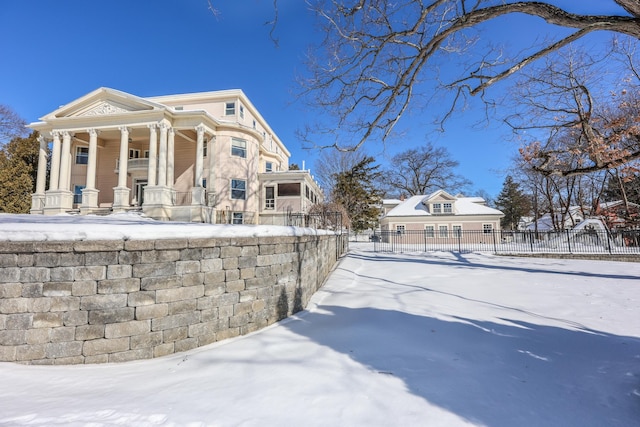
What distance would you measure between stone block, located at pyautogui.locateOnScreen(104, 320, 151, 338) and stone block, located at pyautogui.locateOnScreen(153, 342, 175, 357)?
0.26 meters

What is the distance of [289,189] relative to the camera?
20141mm

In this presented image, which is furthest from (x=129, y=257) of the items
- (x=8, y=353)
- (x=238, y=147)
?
(x=238, y=147)

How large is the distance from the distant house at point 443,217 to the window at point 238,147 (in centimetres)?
1542

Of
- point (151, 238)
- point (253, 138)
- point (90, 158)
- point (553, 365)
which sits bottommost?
point (553, 365)

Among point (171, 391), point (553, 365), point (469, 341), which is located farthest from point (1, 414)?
point (553, 365)

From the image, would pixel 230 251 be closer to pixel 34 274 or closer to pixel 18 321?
pixel 34 274

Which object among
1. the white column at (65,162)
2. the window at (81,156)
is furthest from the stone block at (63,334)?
the window at (81,156)

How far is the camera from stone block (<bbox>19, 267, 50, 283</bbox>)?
306 centimetres

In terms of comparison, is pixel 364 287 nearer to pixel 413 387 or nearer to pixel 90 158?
pixel 413 387

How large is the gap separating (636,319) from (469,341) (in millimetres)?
3640

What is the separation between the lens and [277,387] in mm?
2811

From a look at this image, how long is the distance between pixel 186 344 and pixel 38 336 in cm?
151

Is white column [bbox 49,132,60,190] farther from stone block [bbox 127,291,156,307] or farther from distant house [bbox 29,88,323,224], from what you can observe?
stone block [bbox 127,291,156,307]

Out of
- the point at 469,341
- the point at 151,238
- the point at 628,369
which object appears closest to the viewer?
the point at 628,369
